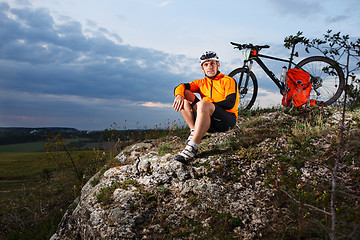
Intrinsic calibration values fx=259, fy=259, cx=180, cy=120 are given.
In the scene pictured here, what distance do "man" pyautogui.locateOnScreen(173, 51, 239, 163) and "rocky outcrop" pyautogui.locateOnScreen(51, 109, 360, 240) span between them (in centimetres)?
45

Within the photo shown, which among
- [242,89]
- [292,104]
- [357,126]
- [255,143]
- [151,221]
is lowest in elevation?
[151,221]

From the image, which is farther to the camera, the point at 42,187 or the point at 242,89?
the point at 42,187

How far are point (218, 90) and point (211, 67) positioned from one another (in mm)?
507

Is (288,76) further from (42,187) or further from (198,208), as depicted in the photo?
(42,187)

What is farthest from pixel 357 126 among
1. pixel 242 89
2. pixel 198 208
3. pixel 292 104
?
pixel 198 208

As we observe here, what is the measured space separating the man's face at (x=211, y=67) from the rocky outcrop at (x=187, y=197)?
1.57 metres

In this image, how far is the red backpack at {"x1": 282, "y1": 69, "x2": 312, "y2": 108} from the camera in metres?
7.77

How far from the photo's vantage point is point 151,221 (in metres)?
4.09

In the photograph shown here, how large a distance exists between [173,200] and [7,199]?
316 inches

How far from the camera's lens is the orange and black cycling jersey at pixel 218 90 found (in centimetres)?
531

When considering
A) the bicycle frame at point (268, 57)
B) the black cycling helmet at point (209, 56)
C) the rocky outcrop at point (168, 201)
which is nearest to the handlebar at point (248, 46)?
the bicycle frame at point (268, 57)

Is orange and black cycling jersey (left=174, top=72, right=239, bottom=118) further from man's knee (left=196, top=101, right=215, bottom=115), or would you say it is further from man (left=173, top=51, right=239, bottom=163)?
man's knee (left=196, top=101, right=215, bottom=115)

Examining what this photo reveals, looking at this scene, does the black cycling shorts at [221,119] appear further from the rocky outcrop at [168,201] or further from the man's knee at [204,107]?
the rocky outcrop at [168,201]

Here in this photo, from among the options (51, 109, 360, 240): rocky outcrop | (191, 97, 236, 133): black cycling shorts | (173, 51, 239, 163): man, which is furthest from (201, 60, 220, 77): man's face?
(51, 109, 360, 240): rocky outcrop
